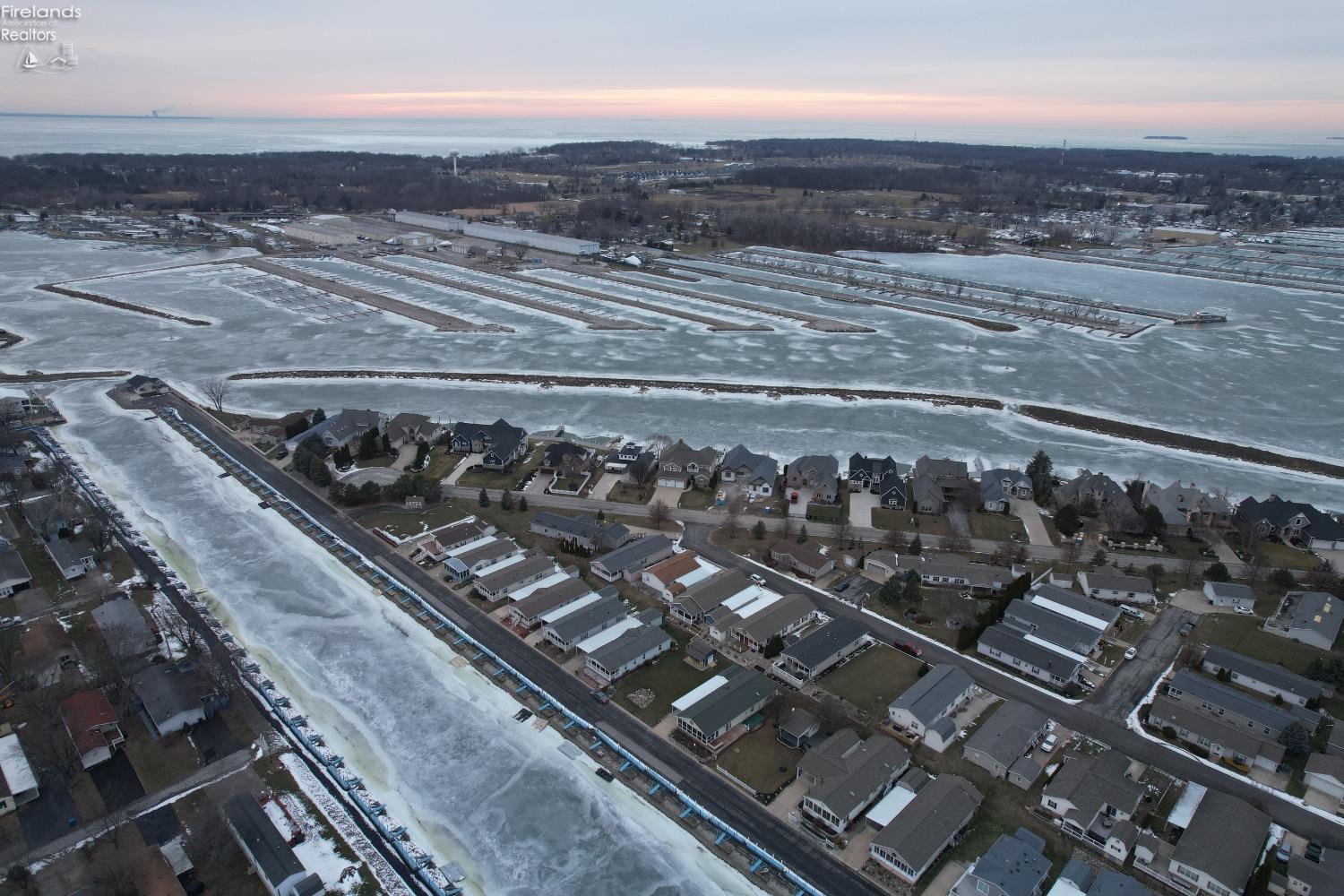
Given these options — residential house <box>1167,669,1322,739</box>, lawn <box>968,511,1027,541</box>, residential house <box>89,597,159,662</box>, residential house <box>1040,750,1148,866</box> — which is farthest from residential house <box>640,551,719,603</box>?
residential house <box>89,597,159,662</box>

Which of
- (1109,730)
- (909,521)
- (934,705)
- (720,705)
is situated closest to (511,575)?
(720,705)

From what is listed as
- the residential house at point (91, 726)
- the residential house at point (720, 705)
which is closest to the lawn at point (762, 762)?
the residential house at point (720, 705)

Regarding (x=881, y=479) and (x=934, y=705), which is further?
(x=881, y=479)

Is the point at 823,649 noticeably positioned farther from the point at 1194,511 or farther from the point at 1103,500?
the point at 1194,511

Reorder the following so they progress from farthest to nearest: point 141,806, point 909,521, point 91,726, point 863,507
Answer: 1. point 863,507
2. point 909,521
3. point 91,726
4. point 141,806

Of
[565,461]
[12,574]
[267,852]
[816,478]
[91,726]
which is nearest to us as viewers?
[267,852]

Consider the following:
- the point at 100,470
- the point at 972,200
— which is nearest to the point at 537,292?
the point at 100,470

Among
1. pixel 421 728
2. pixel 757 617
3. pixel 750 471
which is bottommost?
pixel 421 728

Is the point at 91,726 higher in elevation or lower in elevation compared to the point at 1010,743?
higher
